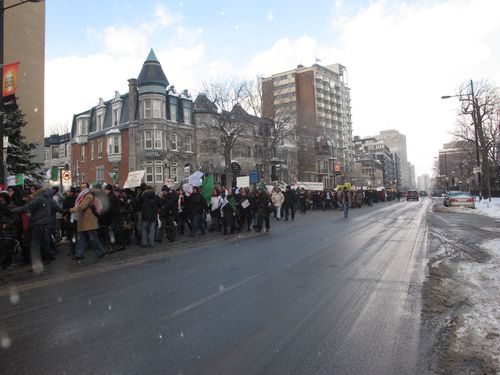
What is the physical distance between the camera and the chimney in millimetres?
41156

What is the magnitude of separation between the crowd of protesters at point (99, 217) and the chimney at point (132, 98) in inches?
1088

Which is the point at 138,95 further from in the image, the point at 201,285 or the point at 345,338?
the point at 345,338

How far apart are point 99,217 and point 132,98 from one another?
33529mm

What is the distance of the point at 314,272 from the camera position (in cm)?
744

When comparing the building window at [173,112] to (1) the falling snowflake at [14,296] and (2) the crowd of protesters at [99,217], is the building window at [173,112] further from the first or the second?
(1) the falling snowflake at [14,296]

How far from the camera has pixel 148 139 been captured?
4041 cm

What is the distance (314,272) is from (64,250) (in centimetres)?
798

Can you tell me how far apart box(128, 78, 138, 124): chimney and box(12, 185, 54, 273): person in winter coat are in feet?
110

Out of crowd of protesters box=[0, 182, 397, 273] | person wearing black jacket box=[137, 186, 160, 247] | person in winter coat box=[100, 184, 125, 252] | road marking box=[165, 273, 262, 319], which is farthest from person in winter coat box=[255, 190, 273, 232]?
road marking box=[165, 273, 262, 319]

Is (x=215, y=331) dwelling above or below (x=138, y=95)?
below

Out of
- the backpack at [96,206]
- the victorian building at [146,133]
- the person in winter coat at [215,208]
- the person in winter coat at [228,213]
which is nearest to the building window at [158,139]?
the victorian building at [146,133]

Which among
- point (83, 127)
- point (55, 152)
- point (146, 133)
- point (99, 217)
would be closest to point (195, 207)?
point (99, 217)

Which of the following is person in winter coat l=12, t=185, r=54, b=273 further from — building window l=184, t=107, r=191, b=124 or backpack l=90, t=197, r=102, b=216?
building window l=184, t=107, r=191, b=124

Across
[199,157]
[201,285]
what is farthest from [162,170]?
[201,285]
